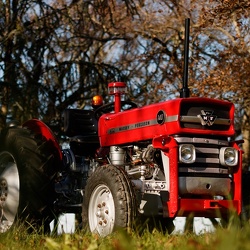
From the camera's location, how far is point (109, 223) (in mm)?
6410

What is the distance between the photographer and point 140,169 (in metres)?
6.68

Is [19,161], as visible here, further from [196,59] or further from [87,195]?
[196,59]

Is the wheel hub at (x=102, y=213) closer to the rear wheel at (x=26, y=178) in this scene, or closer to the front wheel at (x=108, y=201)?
the front wheel at (x=108, y=201)

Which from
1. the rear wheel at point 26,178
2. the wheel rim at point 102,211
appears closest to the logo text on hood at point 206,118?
the wheel rim at point 102,211

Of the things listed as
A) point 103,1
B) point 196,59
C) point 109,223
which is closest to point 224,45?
point 196,59

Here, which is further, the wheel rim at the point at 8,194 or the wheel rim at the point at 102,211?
the wheel rim at the point at 8,194

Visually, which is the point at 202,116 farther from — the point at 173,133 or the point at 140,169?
the point at 140,169

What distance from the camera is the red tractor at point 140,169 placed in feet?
20.8

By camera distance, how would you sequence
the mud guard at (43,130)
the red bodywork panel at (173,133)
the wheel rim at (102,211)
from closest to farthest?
the red bodywork panel at (173,133), the wheel rim at (102,211), the mud guard at (43,130)

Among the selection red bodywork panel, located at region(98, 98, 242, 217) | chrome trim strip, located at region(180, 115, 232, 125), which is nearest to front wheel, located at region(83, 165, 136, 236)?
red bodywork panel, located at region(98, 98, 242, 217)

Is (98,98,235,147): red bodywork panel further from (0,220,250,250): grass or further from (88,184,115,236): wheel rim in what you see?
(0,220,250,250): grass

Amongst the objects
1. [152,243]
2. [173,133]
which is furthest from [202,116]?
[152,243]

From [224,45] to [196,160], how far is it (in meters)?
9.17

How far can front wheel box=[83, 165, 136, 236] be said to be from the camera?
6148 mm
